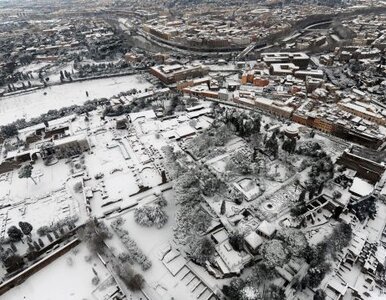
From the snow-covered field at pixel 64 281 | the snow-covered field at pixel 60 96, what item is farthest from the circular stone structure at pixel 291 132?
the snow-covered field at pixel 60 96

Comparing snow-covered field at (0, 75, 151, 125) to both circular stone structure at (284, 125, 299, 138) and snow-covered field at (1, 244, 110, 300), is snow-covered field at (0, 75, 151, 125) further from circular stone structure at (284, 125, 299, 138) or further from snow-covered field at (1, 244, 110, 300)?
snow-covered field at (1, 244, 110, 300)

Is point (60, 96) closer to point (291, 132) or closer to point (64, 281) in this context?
point (64, 281)

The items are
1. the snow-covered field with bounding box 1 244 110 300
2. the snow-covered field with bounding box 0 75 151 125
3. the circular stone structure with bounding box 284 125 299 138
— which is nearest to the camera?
the snow-covered field with bounding box 1 244 110 300

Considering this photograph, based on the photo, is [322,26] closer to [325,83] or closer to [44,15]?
[325,83]

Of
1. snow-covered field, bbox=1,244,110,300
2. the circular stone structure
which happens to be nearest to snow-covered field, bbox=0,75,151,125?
the circular stone structure

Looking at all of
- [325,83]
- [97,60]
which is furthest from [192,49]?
[325,83]

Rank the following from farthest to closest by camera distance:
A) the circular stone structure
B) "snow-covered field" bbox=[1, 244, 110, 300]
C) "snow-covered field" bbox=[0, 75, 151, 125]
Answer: "snow-covered field" bbox=[0, 75, 151, 125], the circular stone structure, "snow-covered field" bbox=[1, 244, 110, 300]

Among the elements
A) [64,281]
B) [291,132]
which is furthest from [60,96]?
[291,132]

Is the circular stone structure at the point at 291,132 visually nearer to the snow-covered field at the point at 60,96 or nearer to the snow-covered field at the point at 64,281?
the snow-covered field at the point at 64,281
